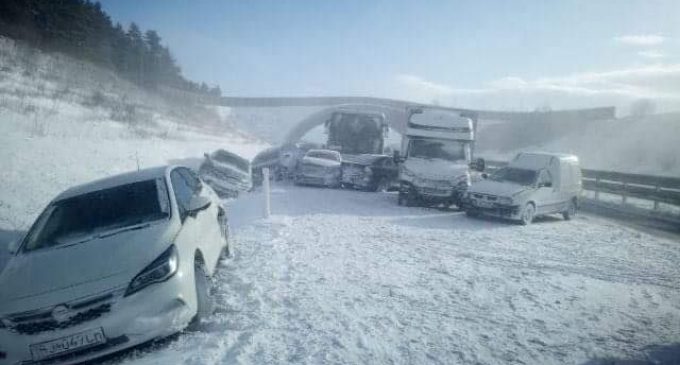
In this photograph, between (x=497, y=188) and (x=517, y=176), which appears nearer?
(x=497, y=188)

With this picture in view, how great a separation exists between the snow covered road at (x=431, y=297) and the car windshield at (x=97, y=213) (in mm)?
1510

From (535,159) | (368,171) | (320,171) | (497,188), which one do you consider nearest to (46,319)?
(497,188)

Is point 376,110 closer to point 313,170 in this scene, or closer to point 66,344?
point 313,170

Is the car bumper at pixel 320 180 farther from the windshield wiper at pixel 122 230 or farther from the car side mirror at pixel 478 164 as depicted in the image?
the windshield wiper at pixel 122 230

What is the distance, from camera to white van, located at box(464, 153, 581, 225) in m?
11.8

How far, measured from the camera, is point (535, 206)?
12.2m

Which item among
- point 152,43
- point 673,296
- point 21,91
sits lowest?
point 673,296

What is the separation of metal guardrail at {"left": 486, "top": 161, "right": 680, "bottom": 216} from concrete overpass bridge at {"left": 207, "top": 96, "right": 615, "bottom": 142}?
24.2 meters

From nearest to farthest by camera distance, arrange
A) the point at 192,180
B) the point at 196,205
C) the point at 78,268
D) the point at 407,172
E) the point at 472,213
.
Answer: the point at 78,268, the point at 196,205, the point at 192,180, the point at 472,213, the point at 407,172

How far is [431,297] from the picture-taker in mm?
5992

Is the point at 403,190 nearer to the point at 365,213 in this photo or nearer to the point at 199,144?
the point at 365,213

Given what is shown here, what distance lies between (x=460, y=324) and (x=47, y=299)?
431 centimetres

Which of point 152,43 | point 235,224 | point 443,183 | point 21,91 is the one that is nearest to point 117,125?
point 21,91

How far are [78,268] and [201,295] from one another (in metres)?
1.24
